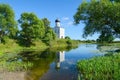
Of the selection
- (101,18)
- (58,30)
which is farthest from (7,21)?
(58,30)

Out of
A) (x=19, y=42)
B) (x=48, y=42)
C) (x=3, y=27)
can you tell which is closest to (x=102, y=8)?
(x=3, y=27)

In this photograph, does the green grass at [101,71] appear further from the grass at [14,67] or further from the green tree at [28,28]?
the green tree at [28,28]


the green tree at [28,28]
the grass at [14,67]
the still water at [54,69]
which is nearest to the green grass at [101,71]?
the still water at [54,69]

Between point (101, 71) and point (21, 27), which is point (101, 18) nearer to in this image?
point (101, 71)

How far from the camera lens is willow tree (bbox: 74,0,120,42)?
1228 inches

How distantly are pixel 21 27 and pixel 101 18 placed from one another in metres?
42.5

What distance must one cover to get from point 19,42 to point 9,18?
10.5 meters

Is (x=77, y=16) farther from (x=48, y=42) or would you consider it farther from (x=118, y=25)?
(x=48, y=42)

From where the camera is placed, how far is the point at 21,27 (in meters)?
71.2

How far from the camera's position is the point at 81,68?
1955cm

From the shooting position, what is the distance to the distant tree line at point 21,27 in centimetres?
6181

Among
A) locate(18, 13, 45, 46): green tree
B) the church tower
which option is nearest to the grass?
locate(18, 13, 45, 46): green tree

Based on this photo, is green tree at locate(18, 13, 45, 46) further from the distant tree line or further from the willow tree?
the willow tree

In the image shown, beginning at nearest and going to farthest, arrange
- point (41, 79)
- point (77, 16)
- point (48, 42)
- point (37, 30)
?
point (41, 79), point (77, 16), point (37, 30), point (48, 42)
